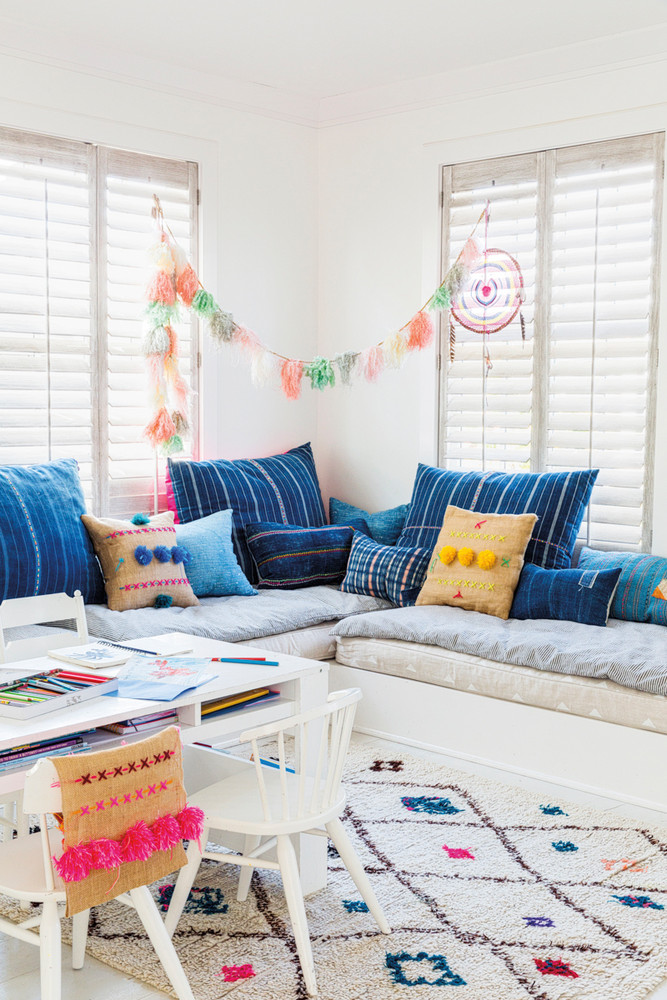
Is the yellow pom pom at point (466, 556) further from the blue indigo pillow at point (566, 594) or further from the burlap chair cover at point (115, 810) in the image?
the burlap chair cover at point (115, 810)

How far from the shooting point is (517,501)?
4023 mm

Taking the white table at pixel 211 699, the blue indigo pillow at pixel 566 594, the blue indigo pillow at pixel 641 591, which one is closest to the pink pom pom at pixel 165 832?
the white table at pixel 211 699

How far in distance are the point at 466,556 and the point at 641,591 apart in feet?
2.11

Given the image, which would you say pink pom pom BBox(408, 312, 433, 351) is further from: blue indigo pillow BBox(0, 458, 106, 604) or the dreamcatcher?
blue indigo pillow BBox(0, 458, 106, 604)

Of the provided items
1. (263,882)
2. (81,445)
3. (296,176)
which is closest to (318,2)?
(296,176)

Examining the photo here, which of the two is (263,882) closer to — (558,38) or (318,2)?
(318,2)

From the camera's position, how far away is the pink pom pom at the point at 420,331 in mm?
4461

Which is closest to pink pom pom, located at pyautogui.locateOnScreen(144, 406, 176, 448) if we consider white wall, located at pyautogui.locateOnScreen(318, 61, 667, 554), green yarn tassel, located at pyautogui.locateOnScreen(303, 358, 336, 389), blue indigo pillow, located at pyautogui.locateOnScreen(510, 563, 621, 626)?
green yarn tassel, located at pyautogui.locateOnScreen(303, 358, 336, 389)

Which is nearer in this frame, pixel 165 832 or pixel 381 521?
pixel 165 832

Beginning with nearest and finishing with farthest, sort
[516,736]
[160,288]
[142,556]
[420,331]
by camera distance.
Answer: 1. [516,736]
2. [142,556]
3. [160,288]
4. [420,331]

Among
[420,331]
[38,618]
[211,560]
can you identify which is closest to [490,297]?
[420,331]

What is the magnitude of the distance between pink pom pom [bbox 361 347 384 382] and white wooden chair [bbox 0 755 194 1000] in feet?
9.98

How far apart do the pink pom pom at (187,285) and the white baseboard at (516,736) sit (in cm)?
167

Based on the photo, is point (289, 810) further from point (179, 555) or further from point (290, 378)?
point (290, 378)
